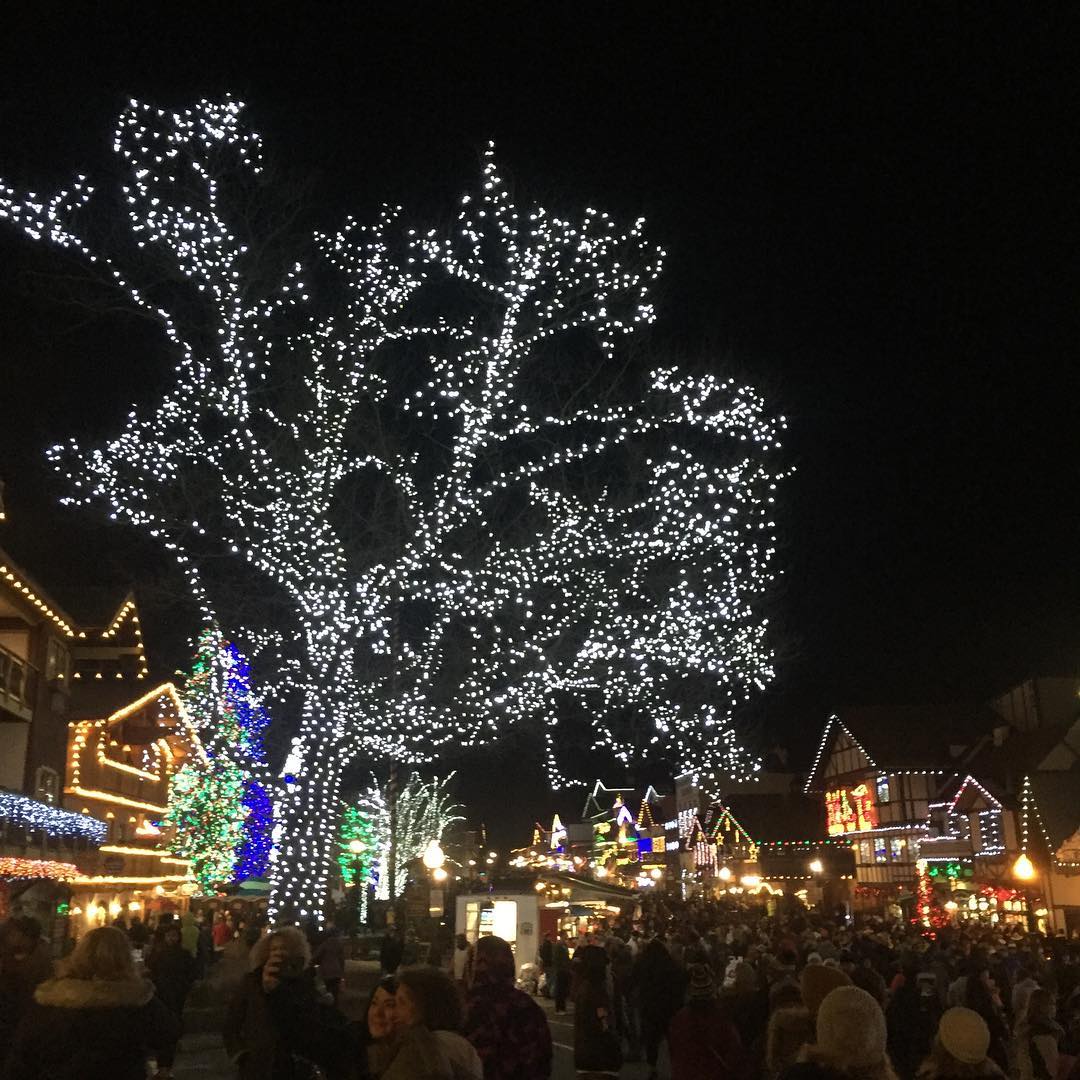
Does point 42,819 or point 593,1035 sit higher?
point 42,819

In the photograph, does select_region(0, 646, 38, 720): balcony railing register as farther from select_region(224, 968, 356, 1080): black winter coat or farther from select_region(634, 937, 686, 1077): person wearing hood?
select_region(224, 968, 356, 1080): black winter coat

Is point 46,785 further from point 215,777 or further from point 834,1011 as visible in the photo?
point 834,1011

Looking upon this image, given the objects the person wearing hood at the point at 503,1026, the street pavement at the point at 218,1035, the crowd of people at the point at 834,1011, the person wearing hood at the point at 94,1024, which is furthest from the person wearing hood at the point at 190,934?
the person wearing hood at the point at 94,1024

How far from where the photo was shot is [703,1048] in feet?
22.4

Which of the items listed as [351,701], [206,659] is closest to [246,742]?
[206,659]

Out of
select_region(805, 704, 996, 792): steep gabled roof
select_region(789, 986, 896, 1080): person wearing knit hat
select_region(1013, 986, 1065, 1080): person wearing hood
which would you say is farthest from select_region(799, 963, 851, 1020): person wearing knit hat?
select_region(805, 704, 996, 792): steep gabled roof

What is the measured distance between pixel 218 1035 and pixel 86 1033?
12.1 m

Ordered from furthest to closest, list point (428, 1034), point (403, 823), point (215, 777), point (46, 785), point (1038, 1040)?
point (403, 823) → point (215, 777) → point (46, 785) → point (1038, 1040) → point (428, 1034)

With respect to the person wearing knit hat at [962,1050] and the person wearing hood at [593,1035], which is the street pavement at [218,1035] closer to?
the person wearing hood at [593,1035]

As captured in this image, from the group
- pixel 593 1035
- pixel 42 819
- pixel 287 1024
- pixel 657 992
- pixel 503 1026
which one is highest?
pixel 42 819

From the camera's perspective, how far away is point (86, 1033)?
181 inches

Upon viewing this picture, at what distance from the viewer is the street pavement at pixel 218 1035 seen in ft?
39.8

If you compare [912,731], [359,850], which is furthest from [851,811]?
[359,850]

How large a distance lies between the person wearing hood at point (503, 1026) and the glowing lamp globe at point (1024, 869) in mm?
28835
